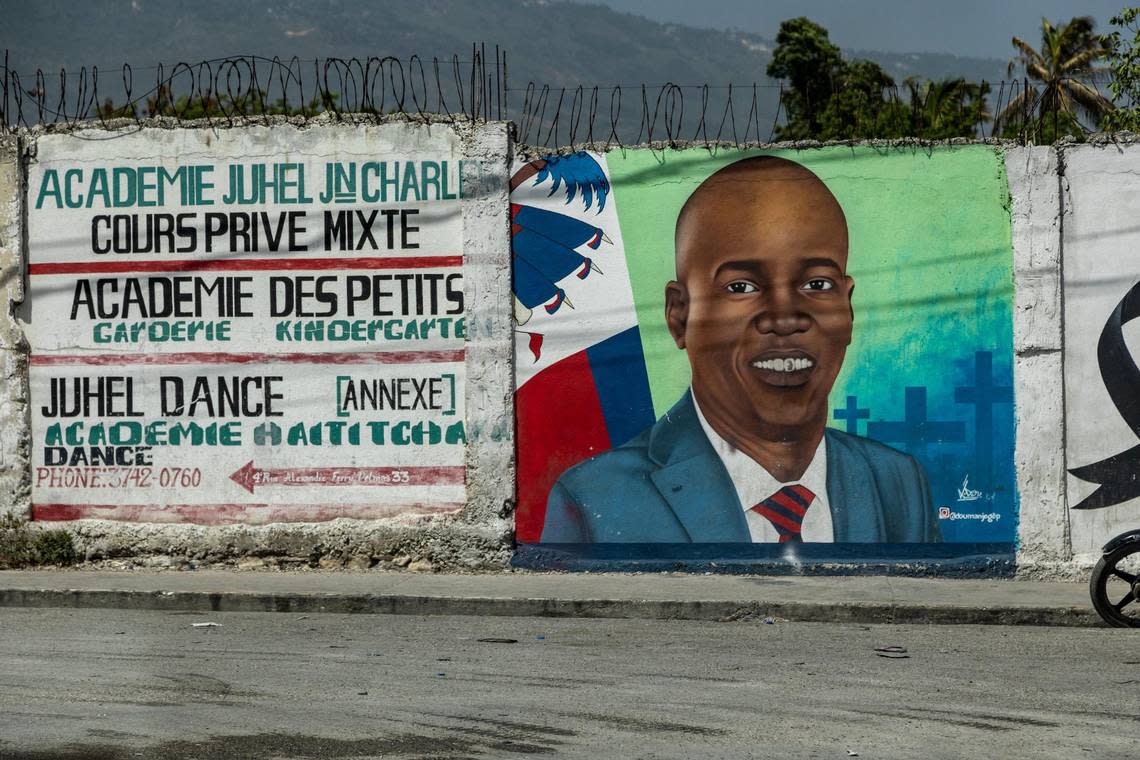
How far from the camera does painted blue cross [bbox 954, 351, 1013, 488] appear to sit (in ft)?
37.2

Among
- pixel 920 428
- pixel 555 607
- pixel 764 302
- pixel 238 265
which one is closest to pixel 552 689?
pixel 555 607

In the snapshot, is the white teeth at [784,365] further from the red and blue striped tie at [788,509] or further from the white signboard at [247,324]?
the white signboard at [247,324]

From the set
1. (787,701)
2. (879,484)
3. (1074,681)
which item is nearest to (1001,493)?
(879,484)

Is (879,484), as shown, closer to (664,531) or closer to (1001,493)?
(1001,493)

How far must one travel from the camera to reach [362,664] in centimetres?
829

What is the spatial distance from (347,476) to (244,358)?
4.45 ft

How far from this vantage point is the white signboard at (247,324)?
11766 mm

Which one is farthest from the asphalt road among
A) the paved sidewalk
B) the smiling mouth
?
the smiling mouth

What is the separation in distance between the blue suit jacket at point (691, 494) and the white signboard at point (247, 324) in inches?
42.3

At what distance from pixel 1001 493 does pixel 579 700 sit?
539 centimetres

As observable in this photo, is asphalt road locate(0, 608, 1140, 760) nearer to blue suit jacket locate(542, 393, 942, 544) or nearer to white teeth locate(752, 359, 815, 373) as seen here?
blue suit jacket locate(542, 393, 942, 544)

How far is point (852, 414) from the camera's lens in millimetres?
11430

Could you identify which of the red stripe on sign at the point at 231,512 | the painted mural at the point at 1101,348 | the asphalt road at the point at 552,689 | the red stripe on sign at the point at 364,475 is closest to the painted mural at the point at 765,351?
the painted mural at the point at 1101,348
